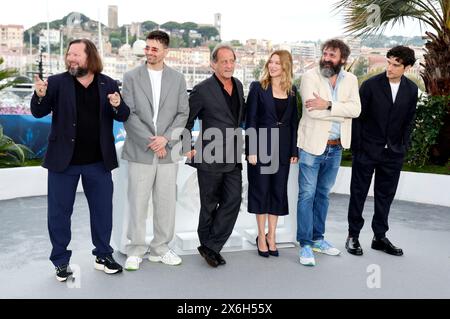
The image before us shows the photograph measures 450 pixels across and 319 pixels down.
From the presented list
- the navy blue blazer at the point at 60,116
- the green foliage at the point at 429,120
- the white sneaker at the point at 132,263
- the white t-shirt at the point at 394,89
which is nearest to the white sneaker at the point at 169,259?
the white sneaker at the point at 132,263

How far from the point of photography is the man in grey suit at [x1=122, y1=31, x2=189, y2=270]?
340 centimetres

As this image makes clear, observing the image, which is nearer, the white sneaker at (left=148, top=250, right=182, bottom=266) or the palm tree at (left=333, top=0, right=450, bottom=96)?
the white sneaker at (left=148, top=250, right=182, bottom=266)

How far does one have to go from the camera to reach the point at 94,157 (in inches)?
128

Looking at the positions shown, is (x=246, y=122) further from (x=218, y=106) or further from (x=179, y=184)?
(x=179, y=184)

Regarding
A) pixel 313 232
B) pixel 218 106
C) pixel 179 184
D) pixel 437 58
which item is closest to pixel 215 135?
pixel 218 106

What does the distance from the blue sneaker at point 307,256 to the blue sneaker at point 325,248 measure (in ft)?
0.73

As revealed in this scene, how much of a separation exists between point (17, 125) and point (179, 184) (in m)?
4.27

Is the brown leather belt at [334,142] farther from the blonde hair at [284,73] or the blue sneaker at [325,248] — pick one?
the blue sneaker at [325,248]

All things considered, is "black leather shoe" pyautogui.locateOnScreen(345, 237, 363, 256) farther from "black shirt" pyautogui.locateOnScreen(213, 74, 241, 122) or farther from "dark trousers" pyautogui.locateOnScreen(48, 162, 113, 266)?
"dark trousers" pyautogui.locateOnScreen(48, 162, 113, 266)

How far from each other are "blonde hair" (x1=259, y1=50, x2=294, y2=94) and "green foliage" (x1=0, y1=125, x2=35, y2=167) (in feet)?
12.5

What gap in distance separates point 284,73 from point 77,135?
1.45 m

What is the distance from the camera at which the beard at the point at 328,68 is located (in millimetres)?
3676

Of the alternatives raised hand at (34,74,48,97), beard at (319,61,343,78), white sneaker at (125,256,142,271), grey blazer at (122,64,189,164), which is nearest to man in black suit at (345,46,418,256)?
beard at (319,61,343,78)

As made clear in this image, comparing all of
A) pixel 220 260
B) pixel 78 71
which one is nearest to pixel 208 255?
pixel 220 260
